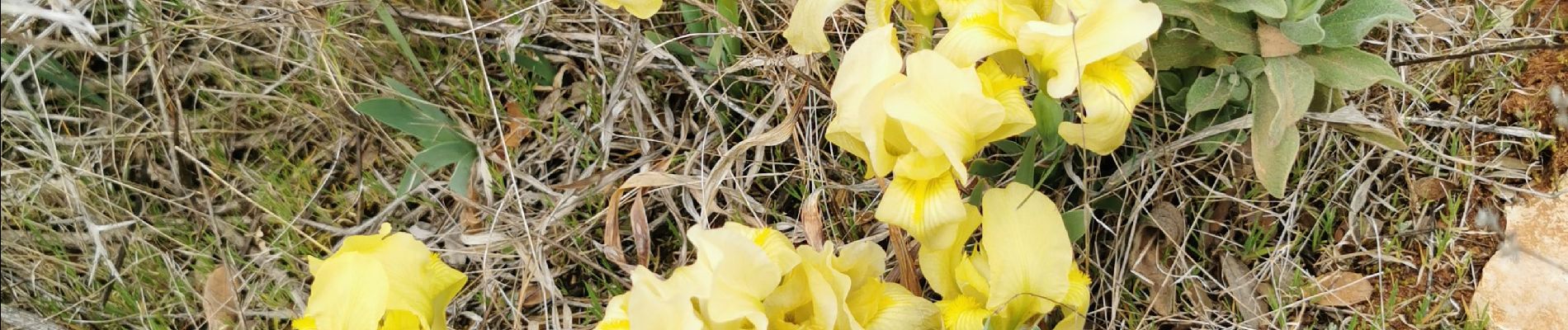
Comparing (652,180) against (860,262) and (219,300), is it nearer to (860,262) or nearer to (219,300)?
(860,262)

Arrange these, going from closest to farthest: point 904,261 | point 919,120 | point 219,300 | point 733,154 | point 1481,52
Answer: point 919,120
point 1481,52
point 904,261
point 733,154
point 219,300

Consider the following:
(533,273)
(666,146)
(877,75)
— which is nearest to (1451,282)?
(877,75)

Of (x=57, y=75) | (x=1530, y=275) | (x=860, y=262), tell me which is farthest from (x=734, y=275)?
(x=57, y=75)

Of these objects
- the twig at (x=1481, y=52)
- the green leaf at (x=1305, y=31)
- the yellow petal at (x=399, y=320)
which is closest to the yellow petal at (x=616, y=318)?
the yellow petal at (x=399, y=320)

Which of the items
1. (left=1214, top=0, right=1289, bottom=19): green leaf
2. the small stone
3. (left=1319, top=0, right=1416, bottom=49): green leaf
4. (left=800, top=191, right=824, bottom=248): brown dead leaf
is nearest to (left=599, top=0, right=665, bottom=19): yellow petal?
(left=800, top=191, right=824, bottom=248): brown dead leaf

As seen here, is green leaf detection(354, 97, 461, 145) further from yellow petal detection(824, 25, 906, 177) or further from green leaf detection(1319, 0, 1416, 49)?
green leaf detection(1319, 0, 1416, 49)

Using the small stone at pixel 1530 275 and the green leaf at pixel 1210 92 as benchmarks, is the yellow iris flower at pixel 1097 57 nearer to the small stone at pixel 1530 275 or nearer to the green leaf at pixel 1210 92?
the green leaf at pixel 1210 92

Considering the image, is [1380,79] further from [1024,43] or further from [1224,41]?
[1024,43]
